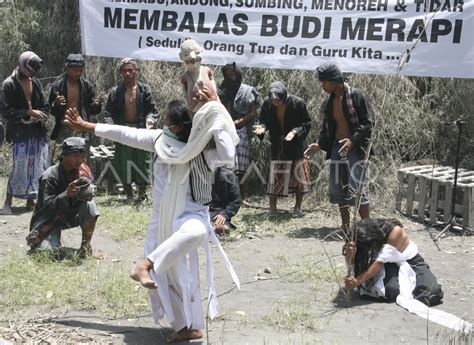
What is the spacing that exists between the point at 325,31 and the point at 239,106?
1.46m

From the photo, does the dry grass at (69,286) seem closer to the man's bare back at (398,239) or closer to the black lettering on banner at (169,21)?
the man's bare back at (398,239)

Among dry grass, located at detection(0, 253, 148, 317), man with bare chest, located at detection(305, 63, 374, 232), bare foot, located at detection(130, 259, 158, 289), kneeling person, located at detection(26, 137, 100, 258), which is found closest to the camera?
bare foot, located at detection(130, 259, 158, 289)

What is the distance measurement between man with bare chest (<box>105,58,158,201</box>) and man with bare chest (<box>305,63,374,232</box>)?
2.41 meters

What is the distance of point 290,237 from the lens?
7.59 meters

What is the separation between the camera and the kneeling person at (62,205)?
645cm

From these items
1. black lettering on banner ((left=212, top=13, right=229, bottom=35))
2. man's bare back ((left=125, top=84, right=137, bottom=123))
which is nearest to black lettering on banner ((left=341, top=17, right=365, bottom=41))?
black lettering on banner ((left=212, top=13, right=229, bottom=35))

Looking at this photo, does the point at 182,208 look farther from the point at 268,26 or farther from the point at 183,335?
the point at 268,26

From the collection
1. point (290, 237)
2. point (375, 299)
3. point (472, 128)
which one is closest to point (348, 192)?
point (290, 237)

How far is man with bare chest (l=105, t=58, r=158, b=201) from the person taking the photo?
8.87 metres

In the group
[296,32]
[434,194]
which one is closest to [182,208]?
[296,32]

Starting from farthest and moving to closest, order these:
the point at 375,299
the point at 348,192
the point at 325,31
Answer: the point at 325,31
the point at 348,192
the point at 375,299

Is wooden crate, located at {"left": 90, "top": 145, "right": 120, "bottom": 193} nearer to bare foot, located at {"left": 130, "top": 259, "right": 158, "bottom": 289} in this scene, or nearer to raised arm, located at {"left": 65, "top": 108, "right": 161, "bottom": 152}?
raised arm, located at {"left": 65, "top": 108, "right": 161, "bottom": 152}

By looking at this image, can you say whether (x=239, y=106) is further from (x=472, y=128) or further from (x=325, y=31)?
(x=472, y=128)

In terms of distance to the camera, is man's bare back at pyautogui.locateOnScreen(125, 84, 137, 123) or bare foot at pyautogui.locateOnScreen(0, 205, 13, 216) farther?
man's bare back at pyautogui.locateOnScreen(125, 84, 137, 123)
